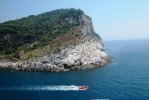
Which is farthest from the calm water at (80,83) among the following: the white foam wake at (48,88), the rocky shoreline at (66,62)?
the rocky shoreline at (66,62)

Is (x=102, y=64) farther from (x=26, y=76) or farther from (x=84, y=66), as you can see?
(x=26, y=76)

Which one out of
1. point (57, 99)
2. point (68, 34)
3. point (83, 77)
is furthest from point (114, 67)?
point (57, 99)

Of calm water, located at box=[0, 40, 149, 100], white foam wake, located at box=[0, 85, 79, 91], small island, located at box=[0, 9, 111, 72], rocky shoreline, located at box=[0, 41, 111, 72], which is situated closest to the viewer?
calm water, located at box=[0, 40, 149, 100]

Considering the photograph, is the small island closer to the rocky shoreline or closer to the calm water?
the rocky shoreline

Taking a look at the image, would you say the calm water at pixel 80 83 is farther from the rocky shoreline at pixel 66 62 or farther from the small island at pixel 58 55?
the small island at pixel 58 55

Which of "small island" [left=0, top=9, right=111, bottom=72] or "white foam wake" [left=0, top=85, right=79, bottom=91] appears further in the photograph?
"small island" [left=0, top=9, right=111, bottom=72]


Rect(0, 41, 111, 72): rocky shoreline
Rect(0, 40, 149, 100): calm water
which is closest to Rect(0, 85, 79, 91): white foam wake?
Rect(0, 40, 149, 100): calm water

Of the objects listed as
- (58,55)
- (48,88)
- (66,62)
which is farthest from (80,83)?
(58,55)

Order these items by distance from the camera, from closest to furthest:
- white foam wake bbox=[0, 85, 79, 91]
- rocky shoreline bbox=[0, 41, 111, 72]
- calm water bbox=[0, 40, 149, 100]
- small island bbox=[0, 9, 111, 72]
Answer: calm water bbox=[0, 40, 149, 100] → white foam wake bbox=[0, 85, 79, 91] → rocky shoreline bbox=[0, 41, 111, 72] → small island bbox=[0, 9, 111, 72]
